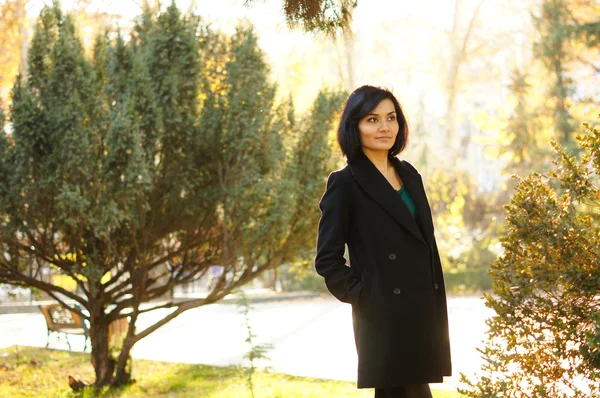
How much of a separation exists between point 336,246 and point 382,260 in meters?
0.20

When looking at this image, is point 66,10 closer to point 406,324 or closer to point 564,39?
point 406,324

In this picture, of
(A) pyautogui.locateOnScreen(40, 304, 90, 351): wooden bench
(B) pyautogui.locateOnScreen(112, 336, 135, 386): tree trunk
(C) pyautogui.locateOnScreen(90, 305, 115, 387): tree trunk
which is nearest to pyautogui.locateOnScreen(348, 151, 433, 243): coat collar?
(B) pyautogui.locateOnScreen(112, 336, 135, 386): tree trunk

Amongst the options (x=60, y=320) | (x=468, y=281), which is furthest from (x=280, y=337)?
(x=468, y=281)

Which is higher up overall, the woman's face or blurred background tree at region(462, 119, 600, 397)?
the woman's face

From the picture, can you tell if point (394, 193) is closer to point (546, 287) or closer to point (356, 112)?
point (356, 112)

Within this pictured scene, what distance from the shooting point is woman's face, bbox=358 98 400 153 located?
3.26m

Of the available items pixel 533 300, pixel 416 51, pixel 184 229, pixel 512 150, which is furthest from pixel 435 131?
pixel 533 300

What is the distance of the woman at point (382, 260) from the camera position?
303 cm

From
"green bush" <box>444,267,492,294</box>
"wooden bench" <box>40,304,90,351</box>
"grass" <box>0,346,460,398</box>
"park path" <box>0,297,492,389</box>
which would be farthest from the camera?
"green bush" <box>444,267,492,294</box>

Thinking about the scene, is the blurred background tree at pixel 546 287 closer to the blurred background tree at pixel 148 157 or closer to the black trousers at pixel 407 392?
the black trousers at pixel 407 392

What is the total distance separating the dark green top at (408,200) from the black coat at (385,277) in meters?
0.03

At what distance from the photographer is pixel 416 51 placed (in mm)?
33344

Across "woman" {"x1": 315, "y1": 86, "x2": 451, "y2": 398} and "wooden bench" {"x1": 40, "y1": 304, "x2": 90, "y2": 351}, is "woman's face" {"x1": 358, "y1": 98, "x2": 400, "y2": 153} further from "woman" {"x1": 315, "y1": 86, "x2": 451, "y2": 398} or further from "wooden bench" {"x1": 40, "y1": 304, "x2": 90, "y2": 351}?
"wooden bench" {"x1": 40, "y1": 304, "x2": 90, "y2": 351}

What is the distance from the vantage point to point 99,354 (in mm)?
8516
